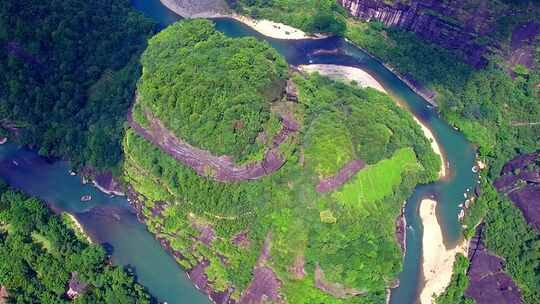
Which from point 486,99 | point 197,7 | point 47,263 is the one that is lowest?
point 47,263

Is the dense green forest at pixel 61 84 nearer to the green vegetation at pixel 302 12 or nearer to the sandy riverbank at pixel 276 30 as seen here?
the sandy riverbank at pixel 276 30

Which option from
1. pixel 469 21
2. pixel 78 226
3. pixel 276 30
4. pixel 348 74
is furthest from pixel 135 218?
pixel 469 21

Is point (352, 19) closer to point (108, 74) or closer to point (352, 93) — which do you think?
point (352, 93)

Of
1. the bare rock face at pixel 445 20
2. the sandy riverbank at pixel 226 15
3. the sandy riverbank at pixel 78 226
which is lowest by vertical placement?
the sandy riverbank at pixel 78 226

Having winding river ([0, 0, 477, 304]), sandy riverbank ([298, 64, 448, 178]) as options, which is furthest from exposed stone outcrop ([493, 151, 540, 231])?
sandy riverbank ([298, 64, 448, 178])

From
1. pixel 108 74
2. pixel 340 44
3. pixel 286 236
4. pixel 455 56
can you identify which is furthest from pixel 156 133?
pixel 455 56

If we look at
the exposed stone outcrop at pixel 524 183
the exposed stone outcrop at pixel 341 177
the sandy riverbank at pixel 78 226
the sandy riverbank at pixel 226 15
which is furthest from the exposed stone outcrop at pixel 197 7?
the exposed stone outcrop at pixel 524 183

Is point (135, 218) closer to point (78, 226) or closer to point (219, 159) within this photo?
point (78, 226)
